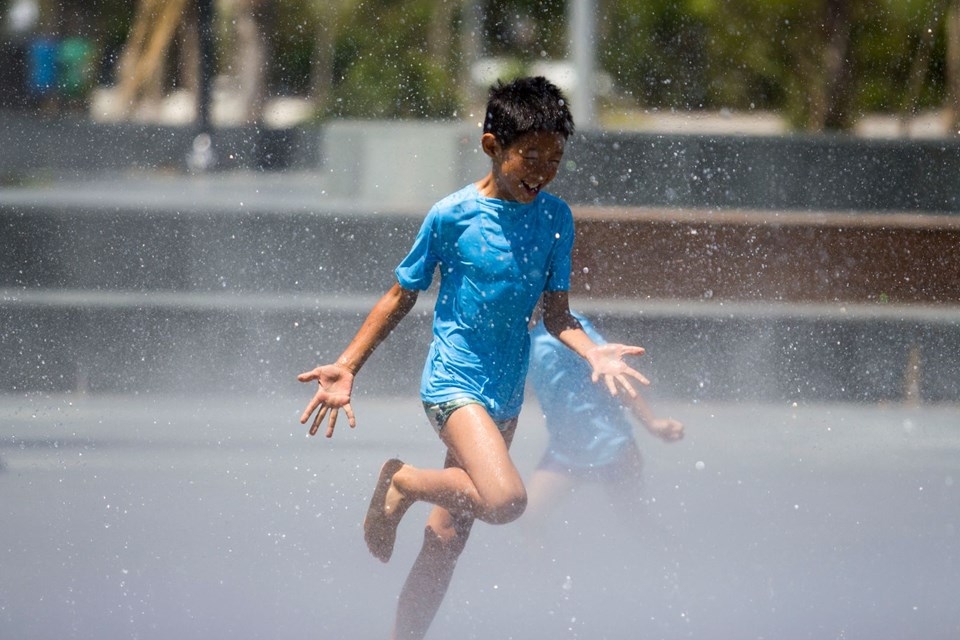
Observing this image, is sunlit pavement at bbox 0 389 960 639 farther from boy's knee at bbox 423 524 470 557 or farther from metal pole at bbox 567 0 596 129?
metal pole at bbox 567 0 596 129

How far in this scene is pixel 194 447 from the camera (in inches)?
215

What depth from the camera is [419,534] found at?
4.34 meters

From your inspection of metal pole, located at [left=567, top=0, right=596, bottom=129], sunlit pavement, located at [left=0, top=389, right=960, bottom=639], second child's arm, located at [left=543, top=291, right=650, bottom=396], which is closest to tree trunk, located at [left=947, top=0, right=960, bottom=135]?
metal pole, located at [left=567, top=0, right=596, bottom=129]

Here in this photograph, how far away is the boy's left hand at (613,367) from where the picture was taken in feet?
9.99

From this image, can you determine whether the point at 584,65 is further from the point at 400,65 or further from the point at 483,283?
the point at 483,283

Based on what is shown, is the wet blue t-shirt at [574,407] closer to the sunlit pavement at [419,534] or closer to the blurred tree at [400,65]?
the sunlit pavement at [419,534]

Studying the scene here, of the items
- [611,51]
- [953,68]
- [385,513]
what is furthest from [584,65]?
[385,513]

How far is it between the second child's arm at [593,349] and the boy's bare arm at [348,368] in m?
0.32

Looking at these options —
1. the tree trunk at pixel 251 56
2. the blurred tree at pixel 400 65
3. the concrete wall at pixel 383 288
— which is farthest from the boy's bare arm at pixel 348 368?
the blurred tree at pixel 400 65

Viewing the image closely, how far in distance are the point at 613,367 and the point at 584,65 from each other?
5399mm

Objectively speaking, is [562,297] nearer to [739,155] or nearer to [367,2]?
[739,155]

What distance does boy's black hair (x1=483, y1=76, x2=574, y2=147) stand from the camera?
3.07 m

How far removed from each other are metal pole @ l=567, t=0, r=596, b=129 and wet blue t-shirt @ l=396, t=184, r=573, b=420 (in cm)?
506

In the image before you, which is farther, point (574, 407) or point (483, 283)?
point (574, 407)
